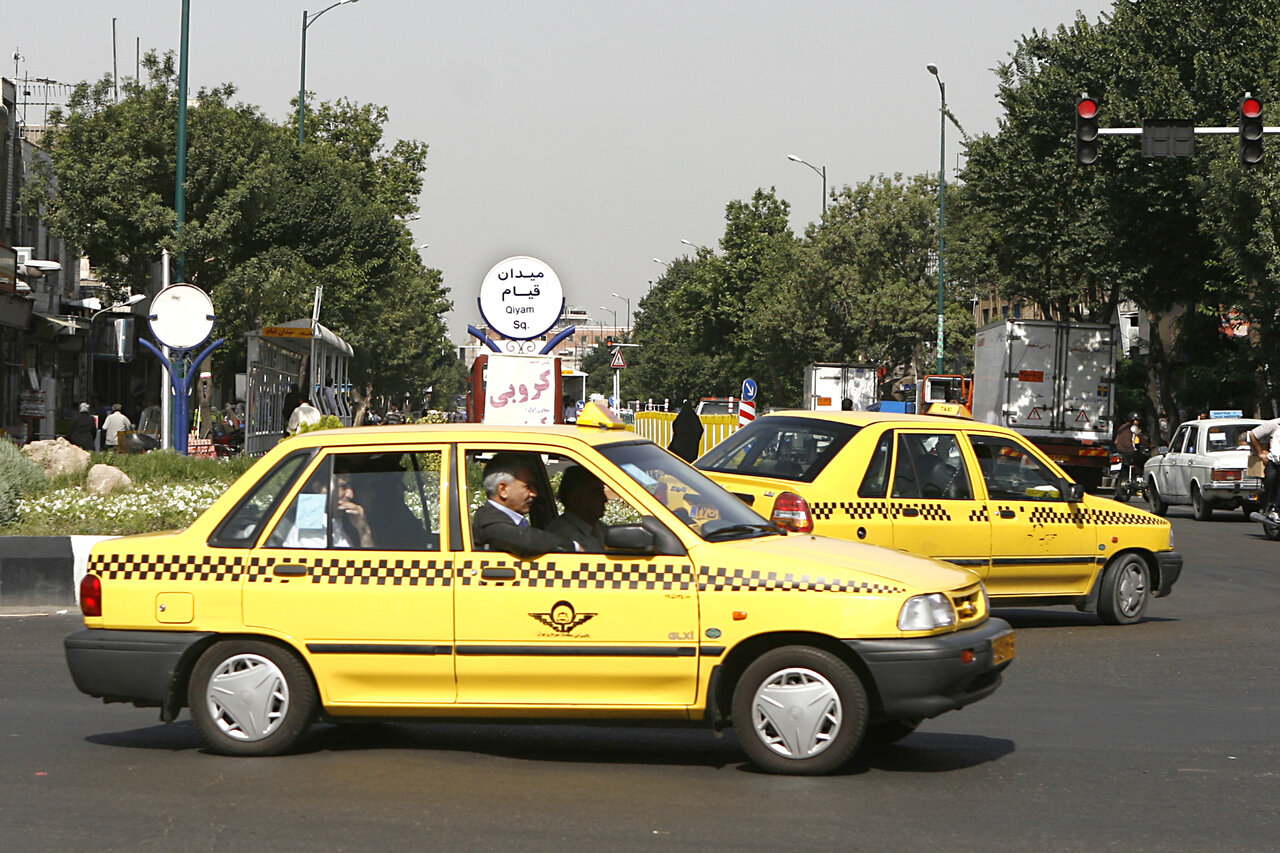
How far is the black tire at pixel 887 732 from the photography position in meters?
7.39

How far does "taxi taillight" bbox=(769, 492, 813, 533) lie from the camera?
11.0 metres

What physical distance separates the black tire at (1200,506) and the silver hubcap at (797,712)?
2238 centimetres

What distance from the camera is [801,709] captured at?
6.70m

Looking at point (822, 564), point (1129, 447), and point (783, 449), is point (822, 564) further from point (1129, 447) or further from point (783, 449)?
point (1129, 447)

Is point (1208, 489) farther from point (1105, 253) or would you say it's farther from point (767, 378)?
point (767, 378)

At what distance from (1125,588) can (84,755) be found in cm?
812

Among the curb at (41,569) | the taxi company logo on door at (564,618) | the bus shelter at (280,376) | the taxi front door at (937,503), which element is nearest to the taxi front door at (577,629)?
the taxi company logo on door at (564,618)

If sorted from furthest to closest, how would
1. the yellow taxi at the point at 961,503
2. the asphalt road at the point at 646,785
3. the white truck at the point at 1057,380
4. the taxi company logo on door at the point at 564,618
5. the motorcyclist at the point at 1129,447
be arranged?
1. the white truck at the point at 1057,380
2. the motorcyclist at the point at 1129,447
3. the yellow taxi at the point at 961,503
4. the taxi company logo on door at the point at 564,618
5. the asphalt road at the point at 646,785

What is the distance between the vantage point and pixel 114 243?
1373 inches

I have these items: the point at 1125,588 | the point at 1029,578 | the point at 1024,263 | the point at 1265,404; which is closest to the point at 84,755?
the point at 1029,578

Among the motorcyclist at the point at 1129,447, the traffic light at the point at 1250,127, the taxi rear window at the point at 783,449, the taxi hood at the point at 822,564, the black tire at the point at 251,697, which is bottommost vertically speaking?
the black tire at the point at 251,697

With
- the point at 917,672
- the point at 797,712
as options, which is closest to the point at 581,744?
the point at 797,712

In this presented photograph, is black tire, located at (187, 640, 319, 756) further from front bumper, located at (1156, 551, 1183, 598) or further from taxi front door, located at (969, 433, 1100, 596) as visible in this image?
front bumper, located at (1156, 551, 1183, 598)

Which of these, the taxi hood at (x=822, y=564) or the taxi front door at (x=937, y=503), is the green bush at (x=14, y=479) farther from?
the taxi hood at (x=822, y=564)
